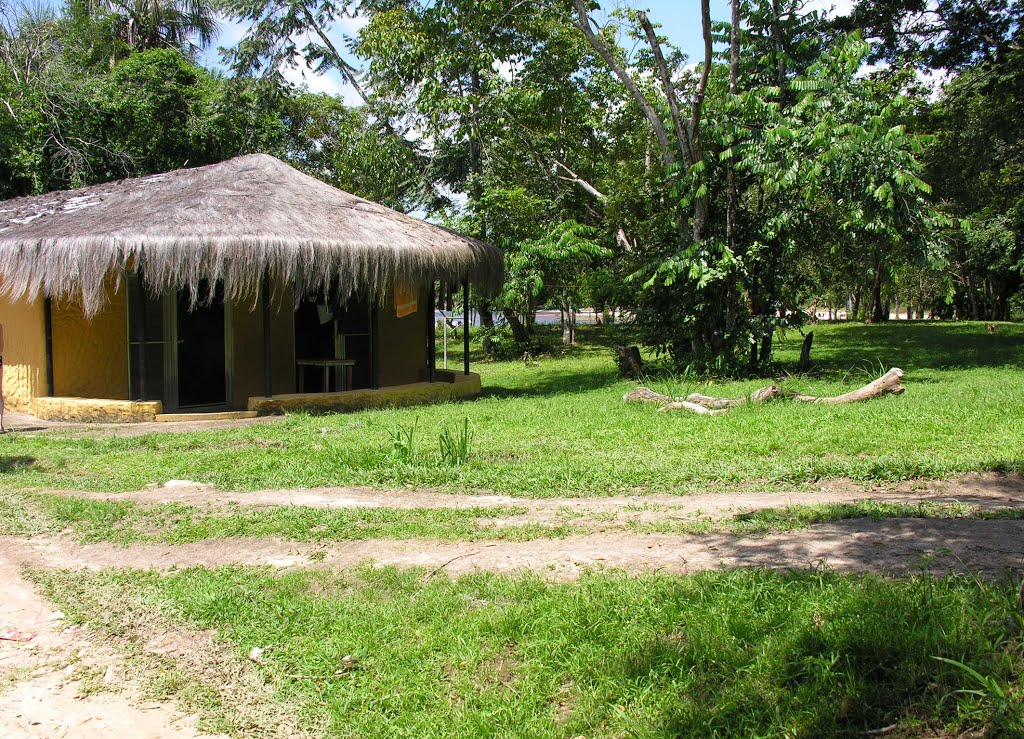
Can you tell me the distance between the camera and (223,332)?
12.9 metres

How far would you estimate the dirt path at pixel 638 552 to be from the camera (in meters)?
4.45

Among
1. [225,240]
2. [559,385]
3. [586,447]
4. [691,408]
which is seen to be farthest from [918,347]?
[225,240]

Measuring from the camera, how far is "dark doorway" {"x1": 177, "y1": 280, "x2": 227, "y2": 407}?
12742mm

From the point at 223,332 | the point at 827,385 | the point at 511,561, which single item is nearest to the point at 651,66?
the point at 827,385

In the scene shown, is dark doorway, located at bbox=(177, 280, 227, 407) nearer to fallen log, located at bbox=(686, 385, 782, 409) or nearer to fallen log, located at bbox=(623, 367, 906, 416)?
fallen log, located at bbox=(623, 367, 906, 416)

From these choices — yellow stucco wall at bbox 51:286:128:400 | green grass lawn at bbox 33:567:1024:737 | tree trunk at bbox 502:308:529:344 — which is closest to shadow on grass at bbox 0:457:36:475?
yellow stucco wall at bbox 51:286:128:400

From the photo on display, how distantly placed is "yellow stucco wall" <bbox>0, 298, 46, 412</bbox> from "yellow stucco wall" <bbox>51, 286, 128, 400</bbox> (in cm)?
23

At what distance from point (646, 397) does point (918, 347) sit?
10897mm

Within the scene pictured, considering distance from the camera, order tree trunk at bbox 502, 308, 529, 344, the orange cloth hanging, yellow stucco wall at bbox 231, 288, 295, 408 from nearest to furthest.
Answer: yellow stucco wall at bbox 231, 288, 295, 408
the orange cloth hanging
tree trunk at bbox 502, 308, 529, 344

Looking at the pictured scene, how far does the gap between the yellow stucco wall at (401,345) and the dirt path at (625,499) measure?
715 cm

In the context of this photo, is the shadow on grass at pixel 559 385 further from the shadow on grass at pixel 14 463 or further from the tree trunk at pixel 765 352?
the shadow on grass at pixel 14 463

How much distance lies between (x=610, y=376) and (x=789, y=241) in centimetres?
410

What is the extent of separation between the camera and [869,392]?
10773mm

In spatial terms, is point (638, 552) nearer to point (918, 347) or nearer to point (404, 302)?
point (404, 302)
